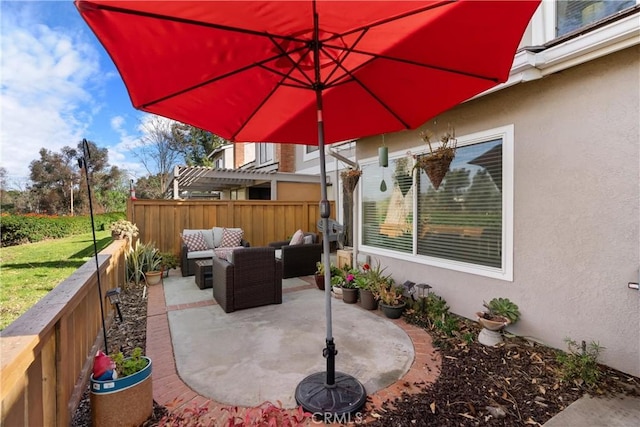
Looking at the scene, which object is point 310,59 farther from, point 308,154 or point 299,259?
point 308,154

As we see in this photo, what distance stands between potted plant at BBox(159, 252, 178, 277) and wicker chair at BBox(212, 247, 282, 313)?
284 cm

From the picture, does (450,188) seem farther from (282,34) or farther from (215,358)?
(215,358)

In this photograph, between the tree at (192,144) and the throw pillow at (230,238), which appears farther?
the tree at (192,144)

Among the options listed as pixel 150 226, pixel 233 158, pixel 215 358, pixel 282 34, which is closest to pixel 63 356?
pixel 215 358

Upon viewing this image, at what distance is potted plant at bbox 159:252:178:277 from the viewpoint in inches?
275

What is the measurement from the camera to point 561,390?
2.55 metres

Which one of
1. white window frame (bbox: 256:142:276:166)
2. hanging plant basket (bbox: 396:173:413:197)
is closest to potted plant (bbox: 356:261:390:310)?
hanging plant basket (bbox: 396:173:413:197)

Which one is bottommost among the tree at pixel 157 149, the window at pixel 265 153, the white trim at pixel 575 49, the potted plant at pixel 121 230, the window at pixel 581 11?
the potted plant at pixel 121 230

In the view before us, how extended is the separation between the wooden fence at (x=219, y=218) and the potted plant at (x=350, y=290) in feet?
15.1

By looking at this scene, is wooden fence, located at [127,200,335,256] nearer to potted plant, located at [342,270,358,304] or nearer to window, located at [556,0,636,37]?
potted plant, located at [342,270,358,304]

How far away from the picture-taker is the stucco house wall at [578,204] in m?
2.64

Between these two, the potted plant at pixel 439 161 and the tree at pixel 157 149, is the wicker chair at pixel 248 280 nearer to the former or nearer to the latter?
the potted plant at pixel 439 161

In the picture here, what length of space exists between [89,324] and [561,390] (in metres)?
4.33

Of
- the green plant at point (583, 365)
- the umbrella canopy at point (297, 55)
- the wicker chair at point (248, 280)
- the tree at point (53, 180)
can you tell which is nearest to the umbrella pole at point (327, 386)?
the umbrella canopy at point (297, 55)
